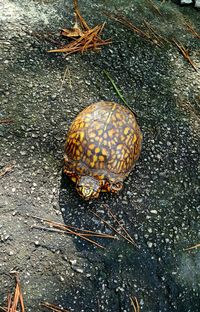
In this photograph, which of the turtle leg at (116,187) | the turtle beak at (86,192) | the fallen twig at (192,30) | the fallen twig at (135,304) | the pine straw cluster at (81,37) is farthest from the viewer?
the fallen twig at (192,30)

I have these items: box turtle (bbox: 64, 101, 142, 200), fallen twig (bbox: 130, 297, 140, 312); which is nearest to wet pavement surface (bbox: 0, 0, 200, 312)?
fallen twig (bbox: 130, 297, 140, 312)

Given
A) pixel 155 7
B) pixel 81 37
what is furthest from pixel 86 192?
pixel 155 7

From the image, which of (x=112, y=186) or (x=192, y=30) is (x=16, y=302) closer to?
(x=112, y=186)

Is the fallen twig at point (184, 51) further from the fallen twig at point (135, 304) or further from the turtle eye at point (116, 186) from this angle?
the fallen twig at point (135, 304)

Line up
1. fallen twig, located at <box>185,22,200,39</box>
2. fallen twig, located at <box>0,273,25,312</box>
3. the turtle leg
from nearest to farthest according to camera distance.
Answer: fallen twig, located at <box>0,273,25,312</box>
the turtle leg
fallen twig, located at <box>185,22,200,39</box>

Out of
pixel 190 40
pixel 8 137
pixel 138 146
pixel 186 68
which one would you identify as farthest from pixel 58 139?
Answer: pixel 190 40

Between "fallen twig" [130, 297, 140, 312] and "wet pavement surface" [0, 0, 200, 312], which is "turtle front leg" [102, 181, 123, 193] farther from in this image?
"fallen twig" [130, 297, 140, 312]

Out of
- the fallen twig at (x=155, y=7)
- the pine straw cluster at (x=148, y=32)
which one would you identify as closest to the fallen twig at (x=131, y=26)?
the pine straw cluster at (x=148, y=32)
